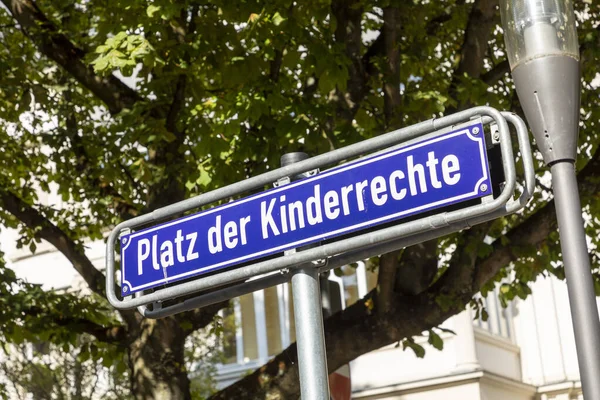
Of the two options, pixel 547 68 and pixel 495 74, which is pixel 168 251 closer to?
pixel 547 68

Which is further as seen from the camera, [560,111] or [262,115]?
[262,115]

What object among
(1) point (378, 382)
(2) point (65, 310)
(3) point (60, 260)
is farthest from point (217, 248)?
(3) point (60, 260)

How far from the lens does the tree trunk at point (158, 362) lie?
8875 millimetres

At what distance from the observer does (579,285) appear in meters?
2.80

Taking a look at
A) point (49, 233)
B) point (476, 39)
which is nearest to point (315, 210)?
point (476, 39)

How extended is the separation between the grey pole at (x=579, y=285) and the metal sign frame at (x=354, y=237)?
55cm

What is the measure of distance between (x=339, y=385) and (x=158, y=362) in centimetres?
301

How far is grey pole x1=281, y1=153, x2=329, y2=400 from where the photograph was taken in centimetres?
255

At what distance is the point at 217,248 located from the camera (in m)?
2.90

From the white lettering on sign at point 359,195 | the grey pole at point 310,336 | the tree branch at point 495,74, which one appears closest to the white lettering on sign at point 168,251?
the white lettering on sign at point 359,195

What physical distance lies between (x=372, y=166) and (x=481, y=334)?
50.6 ft

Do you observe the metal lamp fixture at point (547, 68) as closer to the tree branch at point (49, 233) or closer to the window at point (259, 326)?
the tree branch at point (49, 233)

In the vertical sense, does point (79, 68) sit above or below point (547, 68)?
above

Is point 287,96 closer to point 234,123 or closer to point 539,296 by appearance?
point 234,123
